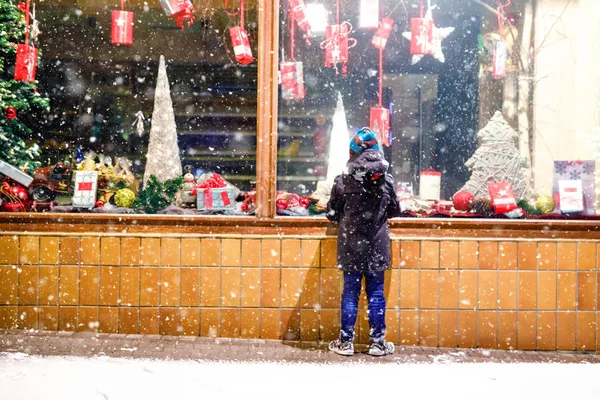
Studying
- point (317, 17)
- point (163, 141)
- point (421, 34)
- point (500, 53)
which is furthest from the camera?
point (317, 17)

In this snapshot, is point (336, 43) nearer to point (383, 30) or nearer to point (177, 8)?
point (383, 30)

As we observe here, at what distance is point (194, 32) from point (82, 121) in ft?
6.29

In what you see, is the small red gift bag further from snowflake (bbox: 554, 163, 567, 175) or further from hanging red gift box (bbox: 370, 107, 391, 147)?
snowflake (bbox: 554, 163, 567, 175)

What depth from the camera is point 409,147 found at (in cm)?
720

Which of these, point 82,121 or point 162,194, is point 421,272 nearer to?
point 162,194

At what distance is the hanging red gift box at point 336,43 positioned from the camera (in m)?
6.44

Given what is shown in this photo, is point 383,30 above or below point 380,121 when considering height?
above

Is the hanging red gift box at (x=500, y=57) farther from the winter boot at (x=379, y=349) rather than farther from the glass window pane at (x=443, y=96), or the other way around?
the winter boot at (x=379, y=349)

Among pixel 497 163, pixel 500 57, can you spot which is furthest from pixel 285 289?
pixel 500 57

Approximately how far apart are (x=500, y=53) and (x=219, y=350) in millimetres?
4628

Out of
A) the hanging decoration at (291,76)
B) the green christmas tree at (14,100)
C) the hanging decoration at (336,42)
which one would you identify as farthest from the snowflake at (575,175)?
the green christmas tree at (14,100)

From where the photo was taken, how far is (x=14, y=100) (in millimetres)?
6621

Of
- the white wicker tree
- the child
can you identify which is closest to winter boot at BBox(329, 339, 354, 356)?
the child

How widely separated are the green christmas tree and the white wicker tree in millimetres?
5162
